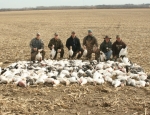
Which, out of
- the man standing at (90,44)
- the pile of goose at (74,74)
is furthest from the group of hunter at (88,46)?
the pile of goose at (74,74)

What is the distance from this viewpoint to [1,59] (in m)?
13.0

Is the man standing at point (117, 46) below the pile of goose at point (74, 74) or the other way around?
the other way around

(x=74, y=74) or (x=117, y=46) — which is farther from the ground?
(x=117, y=46)

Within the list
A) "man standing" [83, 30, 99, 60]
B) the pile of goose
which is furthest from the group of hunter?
the pile of goose

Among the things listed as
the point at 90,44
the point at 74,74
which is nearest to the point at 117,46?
the point at 90,44

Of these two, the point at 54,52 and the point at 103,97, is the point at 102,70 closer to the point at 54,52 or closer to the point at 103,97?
the point at 103,97

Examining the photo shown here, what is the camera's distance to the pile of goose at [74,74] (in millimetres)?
8539

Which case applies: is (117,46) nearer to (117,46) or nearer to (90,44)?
(117,46)

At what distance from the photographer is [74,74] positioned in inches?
357

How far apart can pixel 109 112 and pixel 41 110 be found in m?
1.57

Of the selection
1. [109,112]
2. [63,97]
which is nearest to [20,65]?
[63,97]

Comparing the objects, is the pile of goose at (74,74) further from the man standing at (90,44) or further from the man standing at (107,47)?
the man standing at (90,44)

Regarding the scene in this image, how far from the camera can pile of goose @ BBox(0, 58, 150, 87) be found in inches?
336

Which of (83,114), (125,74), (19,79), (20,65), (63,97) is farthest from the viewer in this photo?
(20,65)
